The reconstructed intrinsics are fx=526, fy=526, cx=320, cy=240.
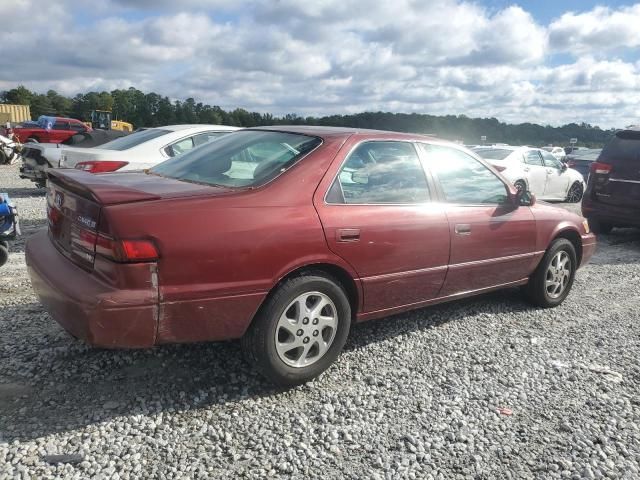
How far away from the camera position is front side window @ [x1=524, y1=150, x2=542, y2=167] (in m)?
12.9

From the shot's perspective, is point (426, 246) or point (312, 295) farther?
point (426, 246)

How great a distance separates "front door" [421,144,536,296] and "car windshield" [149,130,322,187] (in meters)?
1.12

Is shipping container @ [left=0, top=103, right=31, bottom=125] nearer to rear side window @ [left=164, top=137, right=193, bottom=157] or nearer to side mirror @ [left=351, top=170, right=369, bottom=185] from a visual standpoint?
rear side window @ [left=164, top=137, right=193, bottom=157]

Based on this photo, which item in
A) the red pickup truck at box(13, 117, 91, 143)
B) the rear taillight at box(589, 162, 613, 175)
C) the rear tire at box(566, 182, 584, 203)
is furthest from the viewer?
the red pickup truck at box(13, 117, 91, 143)

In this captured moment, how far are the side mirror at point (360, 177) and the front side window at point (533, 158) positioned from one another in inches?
412

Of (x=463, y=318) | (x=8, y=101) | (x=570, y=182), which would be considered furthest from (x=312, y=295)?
(x=8, y=101)

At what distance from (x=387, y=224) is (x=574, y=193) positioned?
13.2 meters

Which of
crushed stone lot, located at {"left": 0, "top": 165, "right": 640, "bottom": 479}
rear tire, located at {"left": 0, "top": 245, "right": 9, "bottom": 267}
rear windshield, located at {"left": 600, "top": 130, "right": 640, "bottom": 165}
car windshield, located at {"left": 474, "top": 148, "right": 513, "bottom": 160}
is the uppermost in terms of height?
rear windshield, located at {"left": 600, "top": 130, "right": 640, "bottom": 165}

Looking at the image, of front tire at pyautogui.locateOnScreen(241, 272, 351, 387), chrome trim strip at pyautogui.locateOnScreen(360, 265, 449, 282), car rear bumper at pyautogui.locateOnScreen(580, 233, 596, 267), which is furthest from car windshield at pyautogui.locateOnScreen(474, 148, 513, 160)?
front tire at pyautogui.locateOnScreen(241, 272, 351, 387)

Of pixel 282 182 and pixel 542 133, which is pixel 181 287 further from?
pixel 542 133

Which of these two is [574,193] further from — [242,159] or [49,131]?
[49,131]

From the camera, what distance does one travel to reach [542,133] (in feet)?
179

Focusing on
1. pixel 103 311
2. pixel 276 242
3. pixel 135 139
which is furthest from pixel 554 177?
pixel 103 311

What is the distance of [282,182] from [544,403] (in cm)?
208
